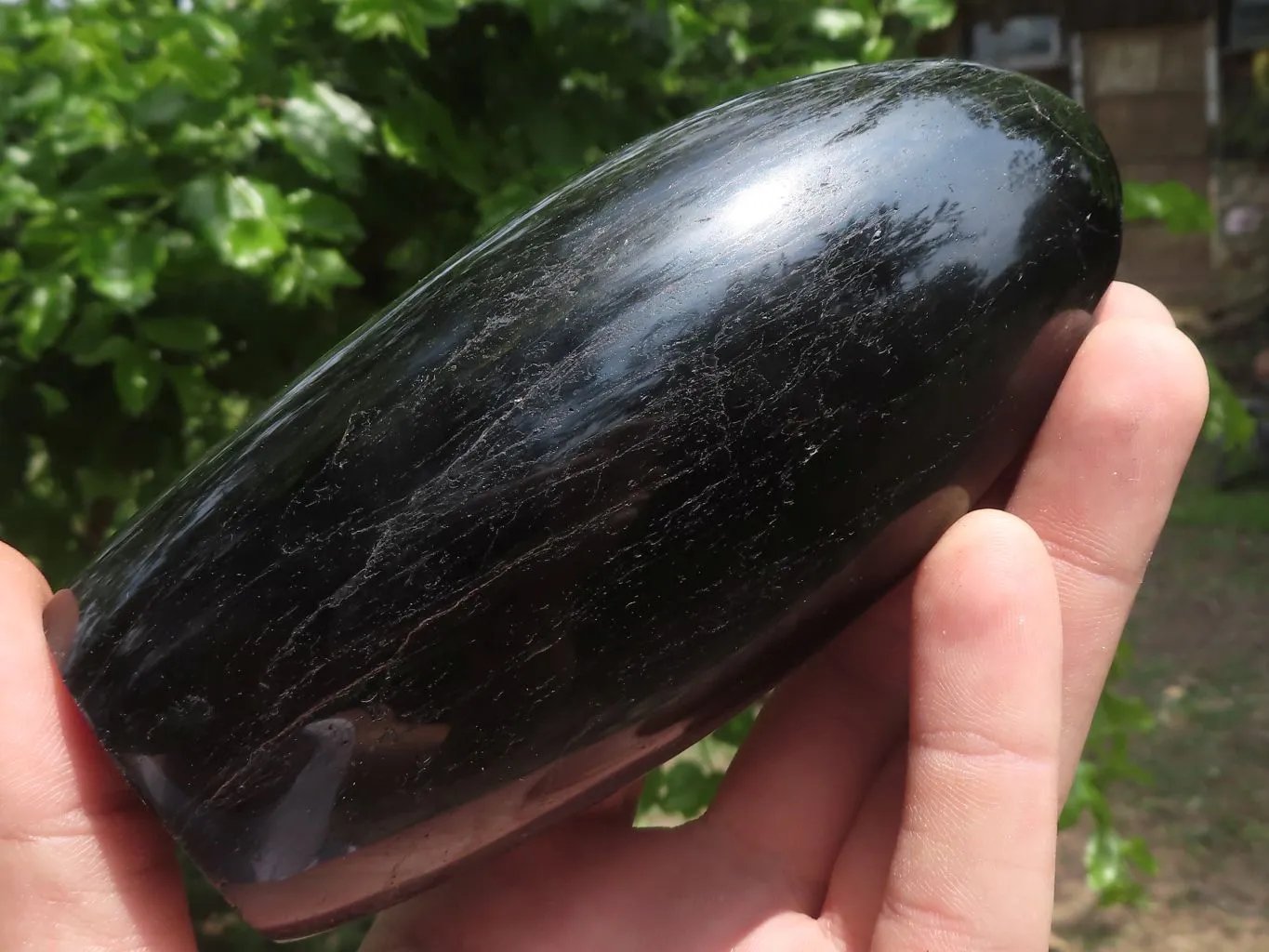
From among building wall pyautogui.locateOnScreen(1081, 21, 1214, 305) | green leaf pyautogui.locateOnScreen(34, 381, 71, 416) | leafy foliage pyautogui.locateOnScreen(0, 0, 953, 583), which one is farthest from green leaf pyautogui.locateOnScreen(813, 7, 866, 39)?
building wall pyautogui.locateOnScreen(1081, 21, 1214, 305)

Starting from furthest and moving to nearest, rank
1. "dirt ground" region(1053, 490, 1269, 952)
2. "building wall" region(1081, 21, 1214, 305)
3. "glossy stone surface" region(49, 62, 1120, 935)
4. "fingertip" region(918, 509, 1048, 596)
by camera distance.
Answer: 1. "building wall" region(1081, 21, 1214, 305)
2. "dirt ground" region(1053, 490, 1269, 952)
3. "fingertip" region(918, 509, 1048, 596)
4. "glossy stone surface" region(49, 62, 1120, 935)

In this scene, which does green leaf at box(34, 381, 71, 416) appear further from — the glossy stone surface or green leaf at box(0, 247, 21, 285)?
the glossy stone surface

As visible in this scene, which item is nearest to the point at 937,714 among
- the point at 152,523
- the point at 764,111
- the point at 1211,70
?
the point at 764,111

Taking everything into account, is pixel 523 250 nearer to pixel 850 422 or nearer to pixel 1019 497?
pixel 850 422

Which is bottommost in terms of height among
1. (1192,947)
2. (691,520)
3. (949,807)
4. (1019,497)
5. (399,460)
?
(1192,947)

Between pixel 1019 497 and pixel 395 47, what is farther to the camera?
pixel 395 47

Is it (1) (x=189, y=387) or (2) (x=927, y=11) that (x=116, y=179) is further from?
(2) (x=927, y=11)
